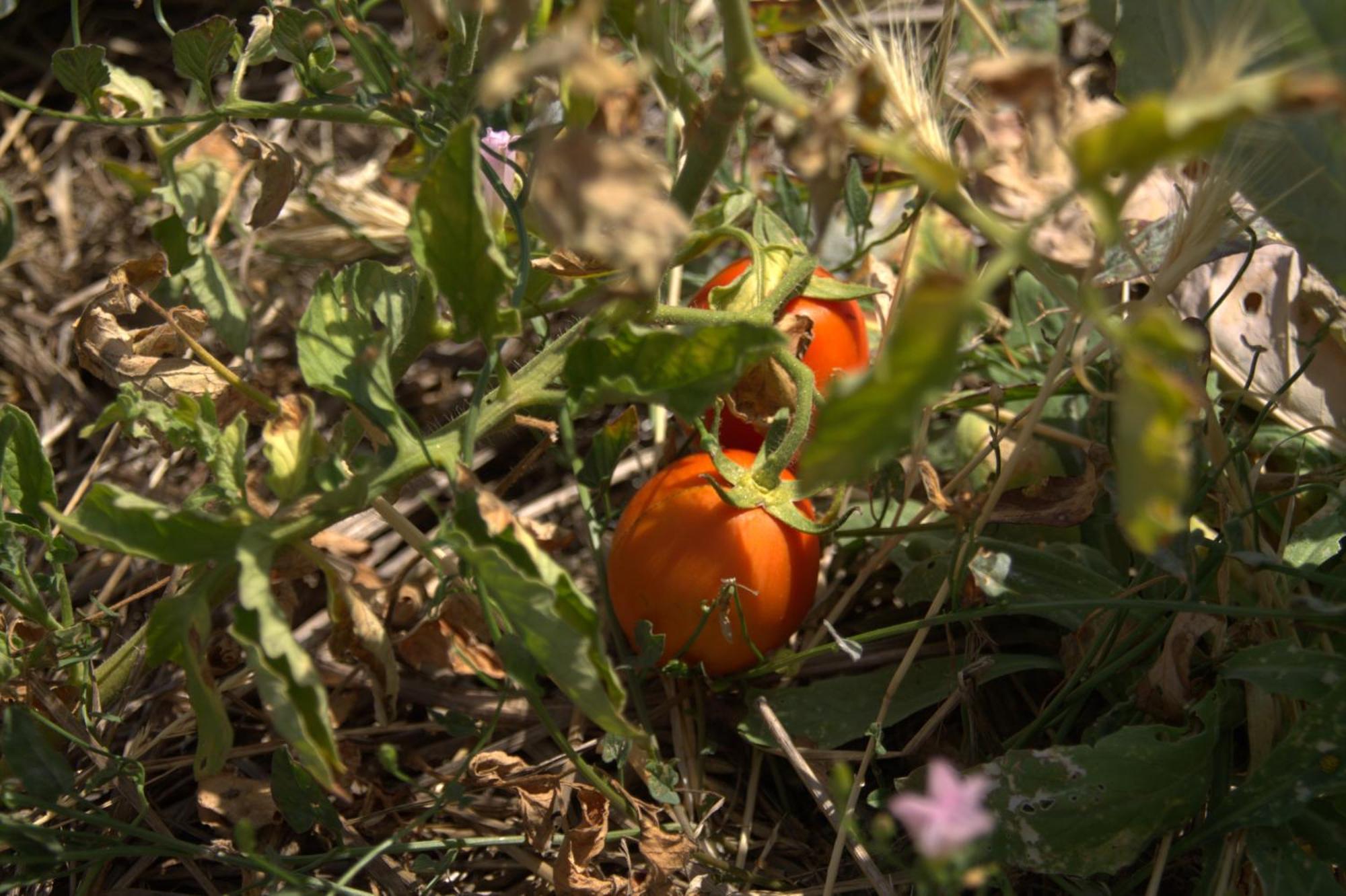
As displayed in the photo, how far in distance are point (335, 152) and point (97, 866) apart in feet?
4.04

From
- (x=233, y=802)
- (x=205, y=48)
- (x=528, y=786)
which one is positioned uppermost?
(x=205, y=48)

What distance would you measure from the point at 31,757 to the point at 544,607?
504 mm

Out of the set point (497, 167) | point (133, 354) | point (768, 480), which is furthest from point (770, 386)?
point (133, 354)

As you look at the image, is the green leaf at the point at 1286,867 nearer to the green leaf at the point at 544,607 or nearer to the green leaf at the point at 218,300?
the green leaf at the point at 544,607

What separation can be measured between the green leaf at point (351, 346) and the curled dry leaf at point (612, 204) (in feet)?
1.06

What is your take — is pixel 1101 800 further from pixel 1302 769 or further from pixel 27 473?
pixel 27 473

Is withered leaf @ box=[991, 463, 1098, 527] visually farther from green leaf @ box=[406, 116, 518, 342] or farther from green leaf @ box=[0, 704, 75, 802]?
green leaf @ box=[0, 704, 75, 802]

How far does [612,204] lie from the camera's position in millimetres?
562

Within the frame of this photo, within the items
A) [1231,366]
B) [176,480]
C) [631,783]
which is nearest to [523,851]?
[631,783]

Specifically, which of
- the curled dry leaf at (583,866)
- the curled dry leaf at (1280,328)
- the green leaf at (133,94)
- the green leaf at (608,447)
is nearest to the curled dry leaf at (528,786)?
the curled dry leaf at (583,866)

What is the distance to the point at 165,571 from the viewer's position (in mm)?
1385

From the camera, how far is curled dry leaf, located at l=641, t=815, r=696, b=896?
43.1 inches

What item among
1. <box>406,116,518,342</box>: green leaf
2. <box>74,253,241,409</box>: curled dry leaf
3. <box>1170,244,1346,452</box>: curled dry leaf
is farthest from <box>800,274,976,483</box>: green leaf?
<box>1170,244,1346,452</box>: curled dry leaf

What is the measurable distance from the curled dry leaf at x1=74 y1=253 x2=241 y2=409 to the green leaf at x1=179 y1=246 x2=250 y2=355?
1.0 inches
